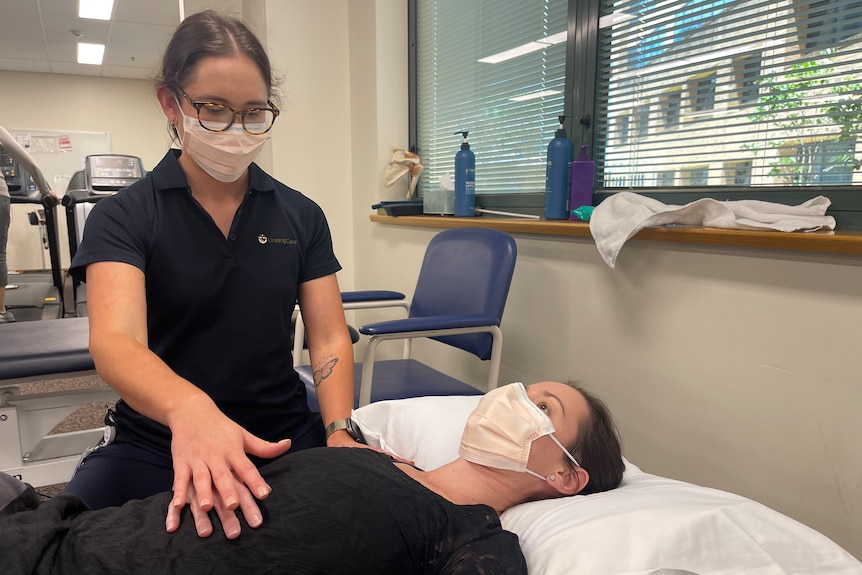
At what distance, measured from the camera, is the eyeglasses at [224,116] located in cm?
109

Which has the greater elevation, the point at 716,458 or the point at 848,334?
the point at 848,334

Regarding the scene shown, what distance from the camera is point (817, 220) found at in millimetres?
1230

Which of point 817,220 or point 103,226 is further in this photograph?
point 817,220

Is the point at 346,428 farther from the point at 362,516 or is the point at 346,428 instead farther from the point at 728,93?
the point at 728,93

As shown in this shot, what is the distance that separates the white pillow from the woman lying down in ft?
0.21

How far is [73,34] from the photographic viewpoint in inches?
224

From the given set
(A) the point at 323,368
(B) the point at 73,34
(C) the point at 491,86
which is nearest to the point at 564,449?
(A) the point at 323,368

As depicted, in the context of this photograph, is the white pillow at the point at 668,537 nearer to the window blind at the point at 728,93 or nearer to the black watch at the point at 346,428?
the black watch at the point at 346,428

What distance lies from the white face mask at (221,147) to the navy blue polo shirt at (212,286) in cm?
6

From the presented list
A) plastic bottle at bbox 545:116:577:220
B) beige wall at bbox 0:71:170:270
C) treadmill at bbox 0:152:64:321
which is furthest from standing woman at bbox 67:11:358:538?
beige wall at bbox 0:71:170:270

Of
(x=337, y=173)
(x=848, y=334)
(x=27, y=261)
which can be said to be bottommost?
(x=27, y=261)

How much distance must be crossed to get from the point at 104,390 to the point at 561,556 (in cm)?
150

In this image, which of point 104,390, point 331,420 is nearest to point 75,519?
point 331,420

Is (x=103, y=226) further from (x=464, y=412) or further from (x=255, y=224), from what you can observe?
(x=464, y=412)
